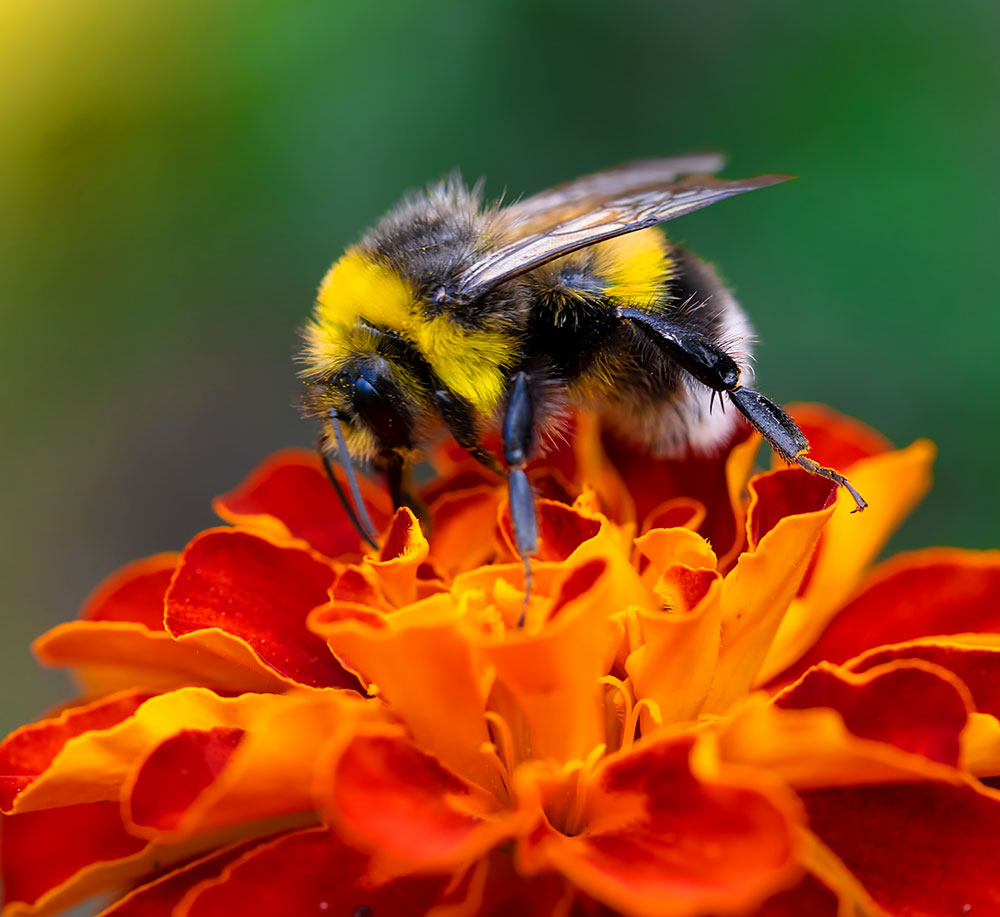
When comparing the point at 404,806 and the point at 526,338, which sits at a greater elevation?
the point at 526,338

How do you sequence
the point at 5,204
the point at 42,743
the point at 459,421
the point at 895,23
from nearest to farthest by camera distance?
1. the point at 42,743
2. the point at 459,421
3. the point at 895,23
4. the point at 5,204

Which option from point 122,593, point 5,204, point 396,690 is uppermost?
point 5,204

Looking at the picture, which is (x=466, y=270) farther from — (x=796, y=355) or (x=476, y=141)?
(x=476, y=141)


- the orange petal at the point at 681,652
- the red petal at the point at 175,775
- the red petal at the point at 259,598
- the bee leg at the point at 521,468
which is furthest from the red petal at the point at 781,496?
the red petal at the point at 175,775

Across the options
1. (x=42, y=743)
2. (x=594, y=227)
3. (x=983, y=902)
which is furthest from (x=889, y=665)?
(x=42, y=743)

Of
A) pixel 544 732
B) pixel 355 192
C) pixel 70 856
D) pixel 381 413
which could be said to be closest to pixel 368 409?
pixel 381 413

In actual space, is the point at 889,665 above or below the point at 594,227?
below

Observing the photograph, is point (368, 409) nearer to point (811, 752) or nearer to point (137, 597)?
point (137, 597)
